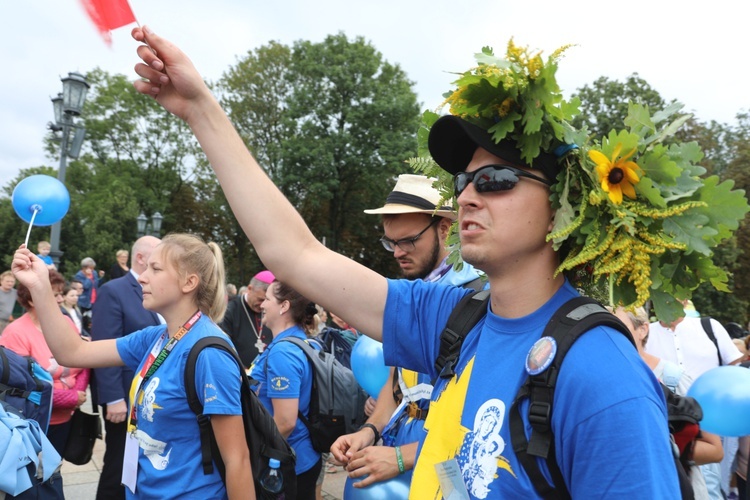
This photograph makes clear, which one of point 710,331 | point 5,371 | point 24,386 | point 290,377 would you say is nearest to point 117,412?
point 24,386

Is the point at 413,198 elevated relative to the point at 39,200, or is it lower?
lower

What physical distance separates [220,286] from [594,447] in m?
2.52

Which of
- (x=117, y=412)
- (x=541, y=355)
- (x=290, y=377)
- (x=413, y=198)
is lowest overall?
(x=117, y=412)

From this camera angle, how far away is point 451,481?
157cm

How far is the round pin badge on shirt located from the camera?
1426 mm

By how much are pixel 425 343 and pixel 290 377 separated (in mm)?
2192

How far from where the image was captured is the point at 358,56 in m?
32.3

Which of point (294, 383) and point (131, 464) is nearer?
point (131, 464)

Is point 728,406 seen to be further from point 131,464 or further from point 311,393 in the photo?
point 131,464

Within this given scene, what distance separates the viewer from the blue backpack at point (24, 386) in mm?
3666

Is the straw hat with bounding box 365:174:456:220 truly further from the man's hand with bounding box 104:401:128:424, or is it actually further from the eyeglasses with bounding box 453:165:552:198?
the man's hand with bounding box 104:401:128:424

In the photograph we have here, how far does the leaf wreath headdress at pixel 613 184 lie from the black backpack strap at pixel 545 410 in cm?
19

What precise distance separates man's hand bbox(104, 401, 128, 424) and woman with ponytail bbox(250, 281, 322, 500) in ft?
3.85

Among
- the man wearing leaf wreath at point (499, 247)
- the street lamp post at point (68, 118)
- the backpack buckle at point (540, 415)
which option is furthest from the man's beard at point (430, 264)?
the street lamp post at point (68, 118)
